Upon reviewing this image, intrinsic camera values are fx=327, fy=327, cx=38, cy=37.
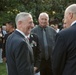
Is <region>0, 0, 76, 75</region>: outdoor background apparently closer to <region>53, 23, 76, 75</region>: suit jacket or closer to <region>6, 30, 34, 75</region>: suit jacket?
<region>6, 30, 34, 75</region>: suit jacket

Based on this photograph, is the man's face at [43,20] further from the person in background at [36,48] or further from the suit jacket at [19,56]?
the suit jacket at [19,56]

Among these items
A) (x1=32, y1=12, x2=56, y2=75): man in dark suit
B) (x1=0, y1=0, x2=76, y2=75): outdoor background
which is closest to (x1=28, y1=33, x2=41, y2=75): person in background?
(x1=32, y1=12, x2=56, y2=75): man in dark suit

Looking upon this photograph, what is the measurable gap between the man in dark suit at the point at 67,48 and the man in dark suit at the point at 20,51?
48 cm

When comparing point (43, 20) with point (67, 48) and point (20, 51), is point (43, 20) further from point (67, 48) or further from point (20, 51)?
point (67, 48)

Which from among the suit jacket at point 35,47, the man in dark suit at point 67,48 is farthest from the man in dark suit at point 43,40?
the man in dark suit at point 67,48

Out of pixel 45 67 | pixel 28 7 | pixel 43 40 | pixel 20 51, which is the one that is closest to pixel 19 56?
pixel 20 51

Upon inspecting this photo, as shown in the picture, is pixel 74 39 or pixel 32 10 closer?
pixel 74 39

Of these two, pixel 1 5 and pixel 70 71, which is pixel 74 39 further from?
pixel 1 5

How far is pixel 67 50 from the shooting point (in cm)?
483

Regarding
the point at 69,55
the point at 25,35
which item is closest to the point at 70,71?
the point at 69,55

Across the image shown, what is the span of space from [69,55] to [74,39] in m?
0.25

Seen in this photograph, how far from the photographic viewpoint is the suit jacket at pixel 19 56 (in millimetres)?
5168

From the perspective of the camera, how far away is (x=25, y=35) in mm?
5484

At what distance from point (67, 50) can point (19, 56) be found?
80 centimetres
